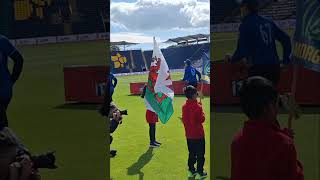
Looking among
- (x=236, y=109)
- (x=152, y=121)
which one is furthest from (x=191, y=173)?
(x=236, y=109)

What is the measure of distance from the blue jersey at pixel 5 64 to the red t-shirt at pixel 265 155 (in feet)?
6.32

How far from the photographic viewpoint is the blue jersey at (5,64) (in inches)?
134

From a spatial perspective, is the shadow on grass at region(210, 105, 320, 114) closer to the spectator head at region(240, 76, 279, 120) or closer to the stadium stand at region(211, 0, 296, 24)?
the stadium stand at region(211, 0, 296, 24)

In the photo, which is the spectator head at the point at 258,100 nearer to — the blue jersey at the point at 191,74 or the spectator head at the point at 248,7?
the spectator head at the point at 248,7

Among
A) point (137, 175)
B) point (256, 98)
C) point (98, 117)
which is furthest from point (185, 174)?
point (256, 98)

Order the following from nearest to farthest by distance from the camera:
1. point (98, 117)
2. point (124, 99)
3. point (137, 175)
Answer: point (98, 117)
point (137, 175)
point (124, 99)

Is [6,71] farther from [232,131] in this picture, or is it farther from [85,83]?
[232,131]

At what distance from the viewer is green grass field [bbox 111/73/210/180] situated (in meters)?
5.54

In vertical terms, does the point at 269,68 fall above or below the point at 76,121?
above

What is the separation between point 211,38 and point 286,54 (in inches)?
18.8

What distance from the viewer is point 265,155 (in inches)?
84.4

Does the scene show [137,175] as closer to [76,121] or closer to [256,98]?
[76,121]

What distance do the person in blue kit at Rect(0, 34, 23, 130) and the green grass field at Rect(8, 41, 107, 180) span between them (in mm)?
42

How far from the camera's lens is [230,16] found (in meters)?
3.00
